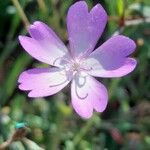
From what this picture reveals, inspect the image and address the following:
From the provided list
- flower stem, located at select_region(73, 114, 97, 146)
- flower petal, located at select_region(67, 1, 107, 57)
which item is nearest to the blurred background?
flower stem, located at select_region(73, 114, 97, 146)

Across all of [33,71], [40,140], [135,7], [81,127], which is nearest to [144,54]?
[135,7]

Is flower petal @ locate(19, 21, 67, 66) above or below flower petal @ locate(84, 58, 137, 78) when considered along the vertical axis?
above

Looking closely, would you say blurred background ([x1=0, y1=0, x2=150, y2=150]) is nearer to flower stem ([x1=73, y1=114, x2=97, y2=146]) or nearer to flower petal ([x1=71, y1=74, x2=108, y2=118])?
flower stem ([x1=73, y1=114, x2=97, y2=146])

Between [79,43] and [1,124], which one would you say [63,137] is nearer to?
[1,124]

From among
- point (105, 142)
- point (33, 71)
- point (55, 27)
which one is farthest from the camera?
point (105, 142)

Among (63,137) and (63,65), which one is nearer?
(63,65)

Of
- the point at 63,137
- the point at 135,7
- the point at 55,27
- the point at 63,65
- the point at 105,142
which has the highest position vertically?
the point at 63,65
